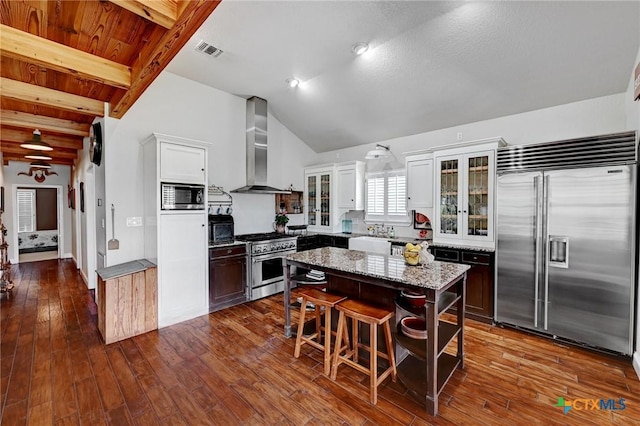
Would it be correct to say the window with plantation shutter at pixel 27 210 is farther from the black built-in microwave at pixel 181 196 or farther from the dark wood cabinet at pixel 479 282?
the dark wood cabinet at pixel 479 282

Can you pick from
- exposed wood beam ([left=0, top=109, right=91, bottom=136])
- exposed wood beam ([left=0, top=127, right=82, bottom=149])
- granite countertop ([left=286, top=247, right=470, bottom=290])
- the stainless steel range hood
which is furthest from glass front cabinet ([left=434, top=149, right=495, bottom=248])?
exposed wood beam ([left=0, top=127, right=82, bottom=149])

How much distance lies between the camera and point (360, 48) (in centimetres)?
324

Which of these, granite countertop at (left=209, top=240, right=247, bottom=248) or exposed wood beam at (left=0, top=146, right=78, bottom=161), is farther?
exposed wood beam at (left=0, top=146, right=78, bottom=161)

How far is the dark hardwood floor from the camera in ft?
6.36

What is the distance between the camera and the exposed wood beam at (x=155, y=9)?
1664 millimetres

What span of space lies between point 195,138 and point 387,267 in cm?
343

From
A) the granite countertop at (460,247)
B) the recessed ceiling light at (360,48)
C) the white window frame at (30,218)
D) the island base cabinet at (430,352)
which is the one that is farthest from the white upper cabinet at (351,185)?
the white window frame at (30,218)

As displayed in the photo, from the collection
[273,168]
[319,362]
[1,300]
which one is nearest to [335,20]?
[273,168]

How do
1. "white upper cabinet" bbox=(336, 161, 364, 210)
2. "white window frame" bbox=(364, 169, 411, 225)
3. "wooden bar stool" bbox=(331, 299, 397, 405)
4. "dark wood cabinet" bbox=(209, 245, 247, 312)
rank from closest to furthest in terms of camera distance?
"wooden bar stool" bbox=(331, 299, 397, 405) → "dark wood cabinet" bbox=(209, 245, 247, 312) → "white window frame" bbox=(364, 169, 411, 225) → "white upper cabinet" bbox=(336, 161, 364, 210)

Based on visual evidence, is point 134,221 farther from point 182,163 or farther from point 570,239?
point 570,239

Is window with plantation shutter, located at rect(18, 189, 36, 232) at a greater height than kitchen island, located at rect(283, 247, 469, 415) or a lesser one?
greater

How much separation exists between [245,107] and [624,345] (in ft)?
18.4

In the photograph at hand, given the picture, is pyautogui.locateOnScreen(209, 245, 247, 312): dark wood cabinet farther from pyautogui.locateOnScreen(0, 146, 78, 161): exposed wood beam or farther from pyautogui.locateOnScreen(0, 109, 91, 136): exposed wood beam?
pyautogui.locateOnScreen(0, 146, 78, 161): exposed wood beam

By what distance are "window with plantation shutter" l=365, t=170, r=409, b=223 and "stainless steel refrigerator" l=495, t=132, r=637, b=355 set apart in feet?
5.08
